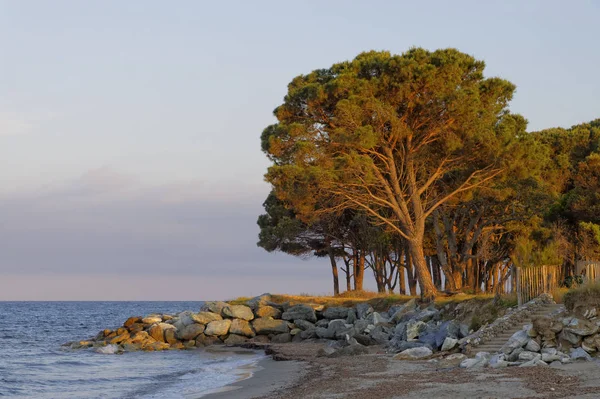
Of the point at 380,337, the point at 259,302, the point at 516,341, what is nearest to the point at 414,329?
the point at 380,337

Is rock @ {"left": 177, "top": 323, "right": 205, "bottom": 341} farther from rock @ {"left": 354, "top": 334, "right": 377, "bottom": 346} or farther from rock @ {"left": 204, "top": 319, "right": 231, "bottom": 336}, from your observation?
rock @ {"left": 354, "top": 334, "right": 377, "bottom": 346}

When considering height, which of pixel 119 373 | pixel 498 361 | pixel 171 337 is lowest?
pixel 119 373

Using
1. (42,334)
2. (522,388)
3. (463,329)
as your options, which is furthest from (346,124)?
(42,334)

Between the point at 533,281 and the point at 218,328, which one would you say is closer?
the point at 533,281

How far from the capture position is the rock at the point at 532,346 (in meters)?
18.2

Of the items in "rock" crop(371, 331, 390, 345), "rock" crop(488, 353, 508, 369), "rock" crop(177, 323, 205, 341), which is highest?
"rock" crop(488, 353, 508, 369)

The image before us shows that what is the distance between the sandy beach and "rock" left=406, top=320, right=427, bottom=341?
2715 millimetres

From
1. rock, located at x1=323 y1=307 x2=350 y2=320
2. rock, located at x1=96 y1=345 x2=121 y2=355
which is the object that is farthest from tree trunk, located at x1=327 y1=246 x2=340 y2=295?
rock, located at x1=96 y1=345 x2=121 y2=355

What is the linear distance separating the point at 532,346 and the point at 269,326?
1833cm

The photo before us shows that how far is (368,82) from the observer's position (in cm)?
3047

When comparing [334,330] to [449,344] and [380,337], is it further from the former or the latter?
[449,344]

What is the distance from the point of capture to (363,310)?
34031 millimetres

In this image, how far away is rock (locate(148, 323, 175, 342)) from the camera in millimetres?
36497

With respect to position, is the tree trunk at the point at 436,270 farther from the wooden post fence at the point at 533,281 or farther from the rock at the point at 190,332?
the wooden post fence at the point at 533,281
